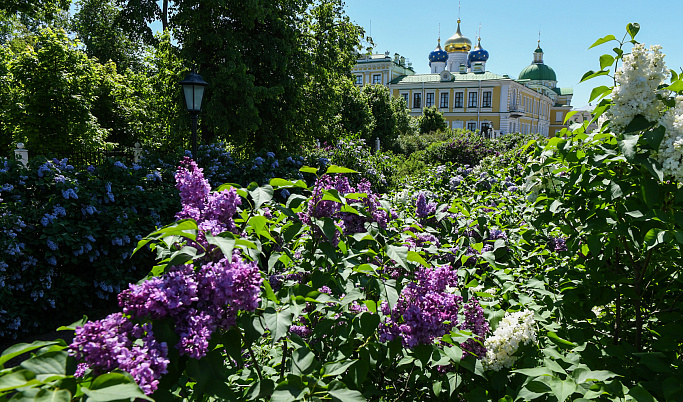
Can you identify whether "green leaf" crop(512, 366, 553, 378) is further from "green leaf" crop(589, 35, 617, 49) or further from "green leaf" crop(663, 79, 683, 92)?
"green leaf" crop(589, 35, 617, 49)

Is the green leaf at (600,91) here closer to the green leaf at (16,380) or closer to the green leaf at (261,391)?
the green leaf at (261,391)

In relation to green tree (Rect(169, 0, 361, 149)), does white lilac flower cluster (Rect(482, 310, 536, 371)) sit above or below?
below

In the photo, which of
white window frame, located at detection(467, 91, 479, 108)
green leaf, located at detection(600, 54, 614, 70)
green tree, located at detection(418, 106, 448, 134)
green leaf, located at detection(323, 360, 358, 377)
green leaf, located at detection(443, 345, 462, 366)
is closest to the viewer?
green leaf, located at detection(323, 360, 358, 377)

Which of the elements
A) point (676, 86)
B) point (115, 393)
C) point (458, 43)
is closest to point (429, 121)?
point (458, 43)

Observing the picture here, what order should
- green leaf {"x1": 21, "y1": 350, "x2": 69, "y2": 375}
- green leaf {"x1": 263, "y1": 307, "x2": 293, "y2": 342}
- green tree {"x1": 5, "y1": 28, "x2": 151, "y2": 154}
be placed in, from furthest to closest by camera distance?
green tree {"x1": 5, "y1": 28, "x2": 151, "y2": 154} < green leaf {"x1": 263, "y1": 307, "x2": 293, "y2": 342} < green leaf {"x1": 21, "y1": 350, "x2": 69, "y2": 375}

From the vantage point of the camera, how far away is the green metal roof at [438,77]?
209 feet

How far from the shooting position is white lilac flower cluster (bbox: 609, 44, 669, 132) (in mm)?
1730

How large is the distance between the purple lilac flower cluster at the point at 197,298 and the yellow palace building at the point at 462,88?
60.9 metres

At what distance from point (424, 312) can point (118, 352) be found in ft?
3.20

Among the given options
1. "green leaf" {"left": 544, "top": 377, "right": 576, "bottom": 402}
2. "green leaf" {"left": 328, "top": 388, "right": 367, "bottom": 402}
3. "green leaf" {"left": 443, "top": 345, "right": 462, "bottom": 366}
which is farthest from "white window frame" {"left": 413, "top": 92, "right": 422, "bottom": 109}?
"green leaf" {"left": 328, "top": 388, "right": 367, "bottom": 402}

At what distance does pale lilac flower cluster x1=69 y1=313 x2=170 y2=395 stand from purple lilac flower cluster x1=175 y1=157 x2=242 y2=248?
44cm

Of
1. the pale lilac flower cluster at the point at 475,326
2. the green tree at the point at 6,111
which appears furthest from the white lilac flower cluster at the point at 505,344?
the green tree at the point at 6,111

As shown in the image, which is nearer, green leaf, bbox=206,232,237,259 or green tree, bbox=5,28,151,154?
green leaf, bbox=206,232,237,259

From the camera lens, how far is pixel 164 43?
13211 millimetres
